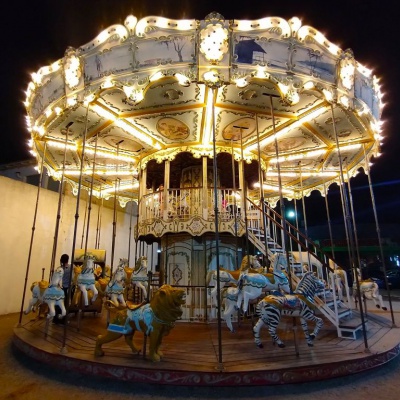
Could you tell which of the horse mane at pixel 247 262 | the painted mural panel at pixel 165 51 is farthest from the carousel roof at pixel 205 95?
the horse mane at pixel 247 262

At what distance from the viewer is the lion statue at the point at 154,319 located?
12.3ft

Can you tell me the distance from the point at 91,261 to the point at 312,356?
4890 mm

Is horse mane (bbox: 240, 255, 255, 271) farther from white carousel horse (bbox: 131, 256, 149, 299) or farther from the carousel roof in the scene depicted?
white carousel horse (bbox: 131, 256, 149, 299)

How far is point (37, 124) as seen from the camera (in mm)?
6953

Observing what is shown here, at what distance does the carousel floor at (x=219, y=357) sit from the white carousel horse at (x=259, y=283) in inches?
28.3

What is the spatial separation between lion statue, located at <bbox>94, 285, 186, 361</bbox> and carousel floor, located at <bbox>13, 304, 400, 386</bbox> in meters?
0.25

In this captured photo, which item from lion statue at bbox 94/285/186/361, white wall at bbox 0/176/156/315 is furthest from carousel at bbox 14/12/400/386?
white wall at bbox 0/176/156/315

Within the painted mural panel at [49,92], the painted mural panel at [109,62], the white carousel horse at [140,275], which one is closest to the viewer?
the painted mural panel at [109,62]

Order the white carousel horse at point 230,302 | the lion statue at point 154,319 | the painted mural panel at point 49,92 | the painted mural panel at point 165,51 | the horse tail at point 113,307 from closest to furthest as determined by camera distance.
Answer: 1. the lion statue at point 154,319
2. the horse tail at point 113,307
3. the painted mural panel at point 165,51
4. the white carousel horse at point 230,302
5. the painted mural panel at point 49,92

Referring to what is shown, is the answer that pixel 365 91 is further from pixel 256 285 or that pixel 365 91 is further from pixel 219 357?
pixel 219 357

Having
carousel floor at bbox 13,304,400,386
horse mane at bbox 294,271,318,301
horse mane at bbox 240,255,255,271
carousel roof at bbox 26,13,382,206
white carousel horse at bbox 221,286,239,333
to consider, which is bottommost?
carousel floor at bbox 13,304,400,386

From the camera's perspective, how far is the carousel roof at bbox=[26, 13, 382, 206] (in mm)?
4941

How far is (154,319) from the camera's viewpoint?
12.4 ft

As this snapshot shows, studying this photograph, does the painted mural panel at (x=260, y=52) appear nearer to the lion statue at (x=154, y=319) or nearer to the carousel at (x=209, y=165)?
the carousel at (x=209, y=165)
